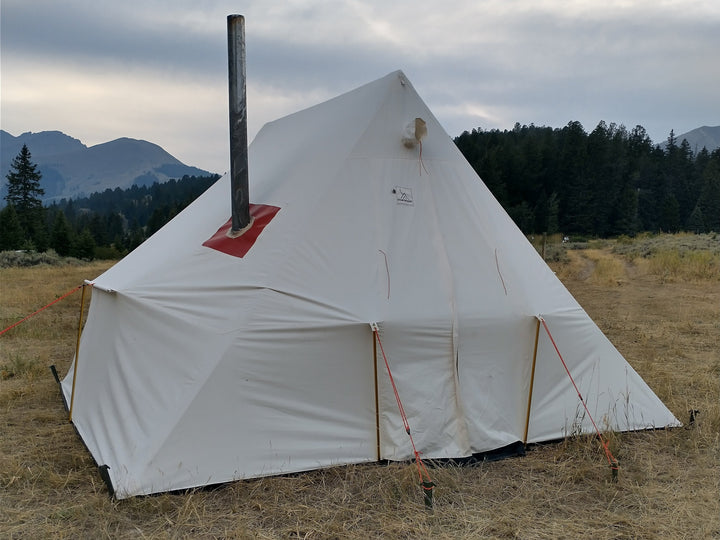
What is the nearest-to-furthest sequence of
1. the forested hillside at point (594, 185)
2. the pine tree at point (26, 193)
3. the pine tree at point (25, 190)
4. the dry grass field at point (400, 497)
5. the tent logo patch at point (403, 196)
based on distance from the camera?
the dry grass field at point (400, 497), the tent logo patch at point (403, 196), the pine tree at point (26, 193), the pine tree at point (25, 190), the forested hillside at point (594, 185)

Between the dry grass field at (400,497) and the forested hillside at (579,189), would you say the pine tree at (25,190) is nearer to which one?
the forested hillside at (579,189)

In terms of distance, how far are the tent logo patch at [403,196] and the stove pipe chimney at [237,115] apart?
1216 mm

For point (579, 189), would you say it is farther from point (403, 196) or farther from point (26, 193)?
point (403, 196)

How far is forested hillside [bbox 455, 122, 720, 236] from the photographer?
49.1 m

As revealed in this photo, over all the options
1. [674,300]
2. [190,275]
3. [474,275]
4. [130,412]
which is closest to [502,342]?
[474,275]

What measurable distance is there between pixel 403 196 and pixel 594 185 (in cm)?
5276

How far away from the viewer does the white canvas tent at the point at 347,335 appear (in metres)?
3.50

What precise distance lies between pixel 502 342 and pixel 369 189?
154cm

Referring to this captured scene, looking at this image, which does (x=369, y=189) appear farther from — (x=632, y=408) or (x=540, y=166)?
(x=540, y=166)

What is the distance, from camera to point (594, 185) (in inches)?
2032

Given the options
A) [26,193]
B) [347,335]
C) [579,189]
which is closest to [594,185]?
[579,189]

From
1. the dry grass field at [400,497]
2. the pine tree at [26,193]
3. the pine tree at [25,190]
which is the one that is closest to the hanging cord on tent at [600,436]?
the dry grass field at [400,497]

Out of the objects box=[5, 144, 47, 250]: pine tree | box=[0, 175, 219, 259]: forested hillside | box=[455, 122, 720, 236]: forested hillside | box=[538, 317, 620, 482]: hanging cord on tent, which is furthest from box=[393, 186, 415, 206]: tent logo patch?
box=[5, 144, 47, 250]: pine tree

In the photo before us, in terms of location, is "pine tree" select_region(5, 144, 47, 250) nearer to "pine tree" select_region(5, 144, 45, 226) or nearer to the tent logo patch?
"pine tree" select_region(5, 144, 45, 226)
